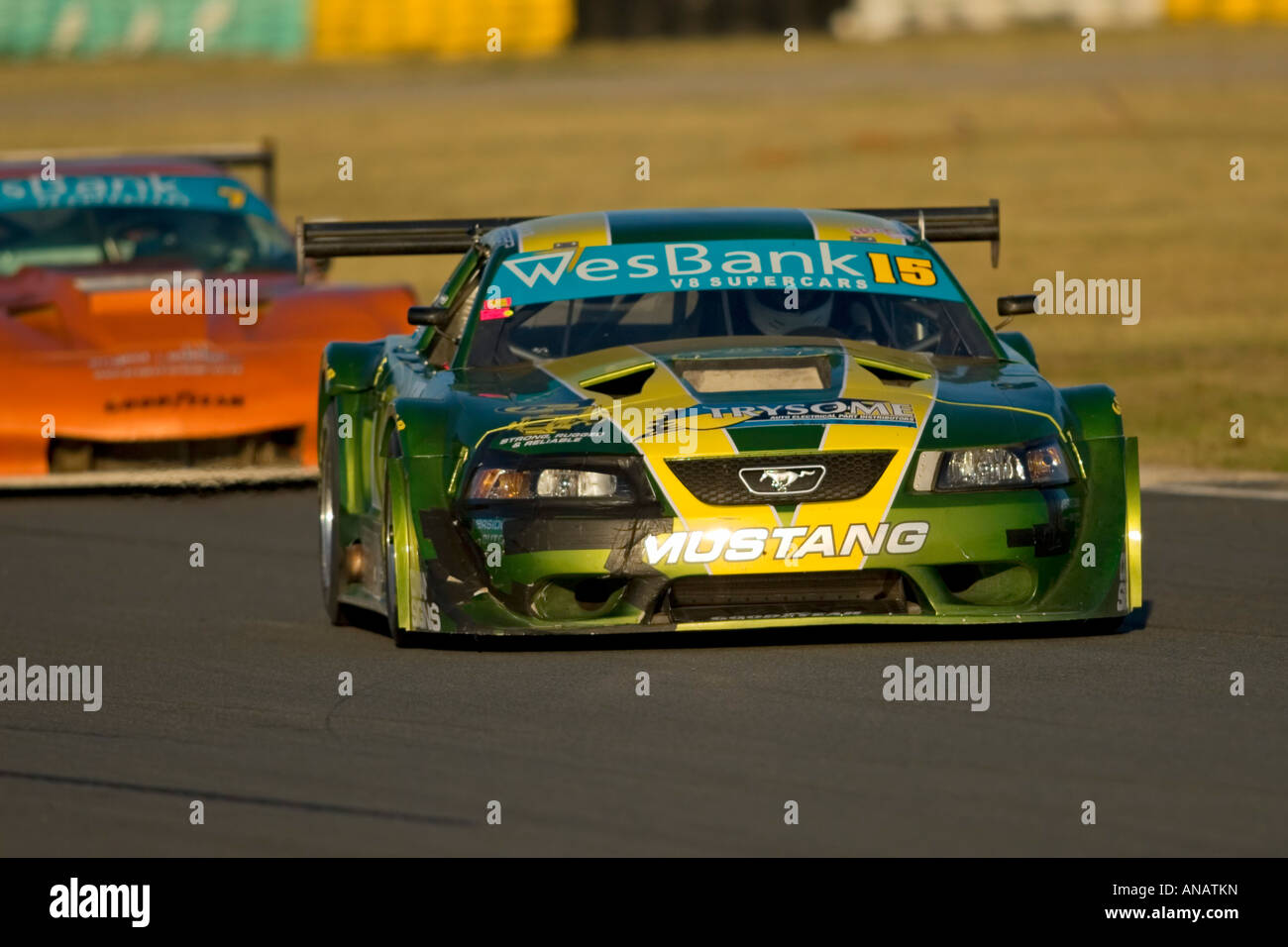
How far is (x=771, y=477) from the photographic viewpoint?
7066 mm

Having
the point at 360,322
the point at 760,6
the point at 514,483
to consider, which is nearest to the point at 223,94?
the point at 760,6

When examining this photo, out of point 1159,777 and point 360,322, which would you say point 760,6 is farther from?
point 1159,777

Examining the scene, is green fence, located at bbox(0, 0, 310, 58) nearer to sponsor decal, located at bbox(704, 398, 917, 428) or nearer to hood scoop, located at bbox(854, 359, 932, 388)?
hood scoop, located at bbox(854, 359, 932, 388)

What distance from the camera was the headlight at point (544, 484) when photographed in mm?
7090

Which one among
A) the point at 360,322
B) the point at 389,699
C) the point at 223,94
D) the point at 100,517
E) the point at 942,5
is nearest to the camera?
the point at 389,699

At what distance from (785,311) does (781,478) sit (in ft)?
4.32

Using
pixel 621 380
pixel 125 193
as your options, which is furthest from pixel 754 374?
pixel 125 193

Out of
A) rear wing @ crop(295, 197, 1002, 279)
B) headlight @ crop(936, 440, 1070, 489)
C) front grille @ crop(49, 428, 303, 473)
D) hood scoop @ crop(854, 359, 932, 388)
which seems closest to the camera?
headlight @ crop(936, 440, 1070, 489)

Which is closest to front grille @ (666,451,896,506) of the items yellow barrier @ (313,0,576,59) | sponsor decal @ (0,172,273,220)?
sponsor decal @ (0,172,273,220)

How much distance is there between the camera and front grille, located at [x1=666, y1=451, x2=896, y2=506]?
7.05 meters

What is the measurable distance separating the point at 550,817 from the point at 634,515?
68.0 inches

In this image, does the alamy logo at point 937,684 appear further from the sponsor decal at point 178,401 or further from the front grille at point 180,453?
the front grille at point 180,453

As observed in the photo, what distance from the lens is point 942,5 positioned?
4994 cm

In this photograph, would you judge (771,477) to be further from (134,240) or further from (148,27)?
(148,27)
